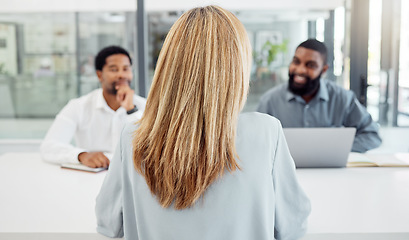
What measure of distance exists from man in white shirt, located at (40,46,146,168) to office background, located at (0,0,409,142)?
3.92 ft

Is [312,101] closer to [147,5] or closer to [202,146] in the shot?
[147,5]

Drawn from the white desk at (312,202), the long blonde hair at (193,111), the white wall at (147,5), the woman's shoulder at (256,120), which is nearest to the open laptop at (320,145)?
the white desk at (312,202)

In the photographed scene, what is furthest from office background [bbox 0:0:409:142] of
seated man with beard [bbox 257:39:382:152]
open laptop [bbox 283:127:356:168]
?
open laptop [bbox 283:127:356:168]

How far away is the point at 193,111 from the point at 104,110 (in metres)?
2.19

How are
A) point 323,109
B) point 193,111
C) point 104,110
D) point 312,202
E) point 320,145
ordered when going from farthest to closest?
point 323,109, point 104,110, point 320,145, point 312,202, point 193,111

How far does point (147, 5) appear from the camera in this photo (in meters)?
4.62

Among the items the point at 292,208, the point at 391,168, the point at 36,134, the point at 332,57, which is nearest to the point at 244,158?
the point at 292,208

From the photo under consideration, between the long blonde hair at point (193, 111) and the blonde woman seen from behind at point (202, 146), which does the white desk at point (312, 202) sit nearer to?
the blonde woman seen from behind at point (202, 146)

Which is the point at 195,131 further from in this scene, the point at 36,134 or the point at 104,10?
the point at 36,134

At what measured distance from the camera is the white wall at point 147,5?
178 inches

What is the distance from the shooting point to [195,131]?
3.92 ft

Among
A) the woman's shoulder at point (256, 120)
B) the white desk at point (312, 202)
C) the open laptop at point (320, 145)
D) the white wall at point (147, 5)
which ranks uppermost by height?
the white wall at point (147, 5)

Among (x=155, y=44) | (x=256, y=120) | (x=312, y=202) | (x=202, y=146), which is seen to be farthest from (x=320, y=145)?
(x=155, y=44)

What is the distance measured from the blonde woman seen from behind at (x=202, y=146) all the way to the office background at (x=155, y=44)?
134 inches
